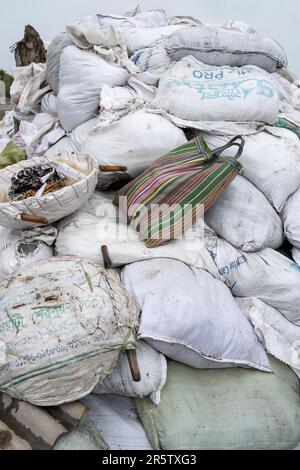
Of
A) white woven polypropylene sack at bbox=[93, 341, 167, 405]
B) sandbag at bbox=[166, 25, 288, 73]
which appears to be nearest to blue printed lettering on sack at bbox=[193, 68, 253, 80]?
sandbag at bbox=[166, 25, 288, 73]

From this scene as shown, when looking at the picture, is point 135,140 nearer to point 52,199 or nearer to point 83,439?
point 52,199

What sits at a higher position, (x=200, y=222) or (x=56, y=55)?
(x=56, y=55)

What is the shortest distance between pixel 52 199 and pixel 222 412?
89cm

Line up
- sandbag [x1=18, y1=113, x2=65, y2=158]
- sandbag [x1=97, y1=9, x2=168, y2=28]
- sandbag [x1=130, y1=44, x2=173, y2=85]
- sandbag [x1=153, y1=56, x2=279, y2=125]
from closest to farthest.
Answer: sandbag [x1=153, y1=56, x2=279, y2=125] → sandbag [x1=130, y1=44, x2=173, y2=85] → sandbag [x1=18, y1=113, x2=65, y2=158] → sandbag [x1=97, y1=9, x2=168, y2=28]

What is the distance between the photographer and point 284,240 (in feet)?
5.94

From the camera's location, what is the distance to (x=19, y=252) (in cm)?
143

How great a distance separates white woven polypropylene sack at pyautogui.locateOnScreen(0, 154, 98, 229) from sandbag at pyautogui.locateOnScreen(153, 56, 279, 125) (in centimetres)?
49

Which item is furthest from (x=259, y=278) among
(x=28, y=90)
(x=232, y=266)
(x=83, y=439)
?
(x=28, y=90)

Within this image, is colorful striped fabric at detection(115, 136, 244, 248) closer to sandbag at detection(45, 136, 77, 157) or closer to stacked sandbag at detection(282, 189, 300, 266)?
stacked sandbag at detection(282, 189, 300, 266)

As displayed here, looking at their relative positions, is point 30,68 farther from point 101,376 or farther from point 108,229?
point 101,376

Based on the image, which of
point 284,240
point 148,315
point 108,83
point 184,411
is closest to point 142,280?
point 148,315

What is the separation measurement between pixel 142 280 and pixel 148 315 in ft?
0.47

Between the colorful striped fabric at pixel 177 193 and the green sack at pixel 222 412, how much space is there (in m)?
0.50

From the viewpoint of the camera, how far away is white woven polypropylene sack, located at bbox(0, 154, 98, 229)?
1.38m
